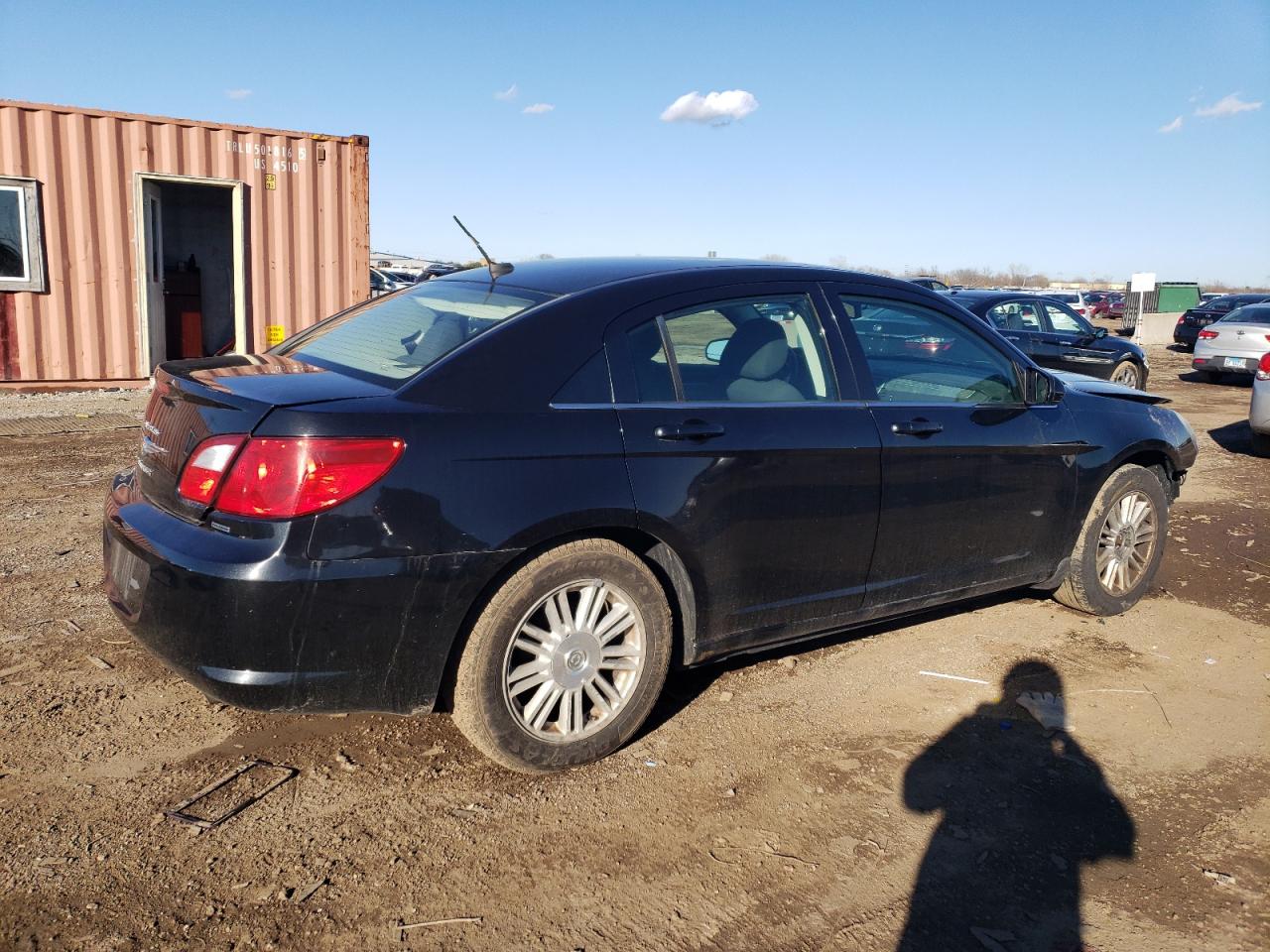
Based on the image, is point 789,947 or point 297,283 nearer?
point 789,947

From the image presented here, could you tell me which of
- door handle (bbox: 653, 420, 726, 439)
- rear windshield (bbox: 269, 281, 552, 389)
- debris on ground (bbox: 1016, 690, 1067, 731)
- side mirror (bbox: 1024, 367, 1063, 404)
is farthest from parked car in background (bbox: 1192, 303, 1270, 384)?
rear windshield (bbox: 269, 281, 552, 389)

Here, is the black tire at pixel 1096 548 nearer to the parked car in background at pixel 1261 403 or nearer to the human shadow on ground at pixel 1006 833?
the human shadow on ground at pixel 1006 833

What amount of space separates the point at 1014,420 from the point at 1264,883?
2063mm

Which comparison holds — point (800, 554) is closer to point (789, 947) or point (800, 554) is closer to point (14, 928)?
point (789, 947)

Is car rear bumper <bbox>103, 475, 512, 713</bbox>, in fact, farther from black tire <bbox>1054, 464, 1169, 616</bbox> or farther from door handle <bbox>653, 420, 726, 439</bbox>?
black tire <bbox>1054, 464, 1169, 616</bbox>

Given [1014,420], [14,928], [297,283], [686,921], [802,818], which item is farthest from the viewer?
[297,283]

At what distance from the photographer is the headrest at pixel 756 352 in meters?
3.70

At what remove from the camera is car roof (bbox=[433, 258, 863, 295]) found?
363cm

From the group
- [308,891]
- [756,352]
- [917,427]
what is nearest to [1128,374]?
[917,427]

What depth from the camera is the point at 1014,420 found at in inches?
173

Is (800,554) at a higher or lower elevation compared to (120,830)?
higher

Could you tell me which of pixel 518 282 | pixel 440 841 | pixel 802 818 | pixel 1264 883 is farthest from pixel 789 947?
pixel 518 282

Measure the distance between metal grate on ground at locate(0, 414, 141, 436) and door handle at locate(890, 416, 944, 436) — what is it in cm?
768

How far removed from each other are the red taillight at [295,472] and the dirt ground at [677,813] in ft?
3.04
